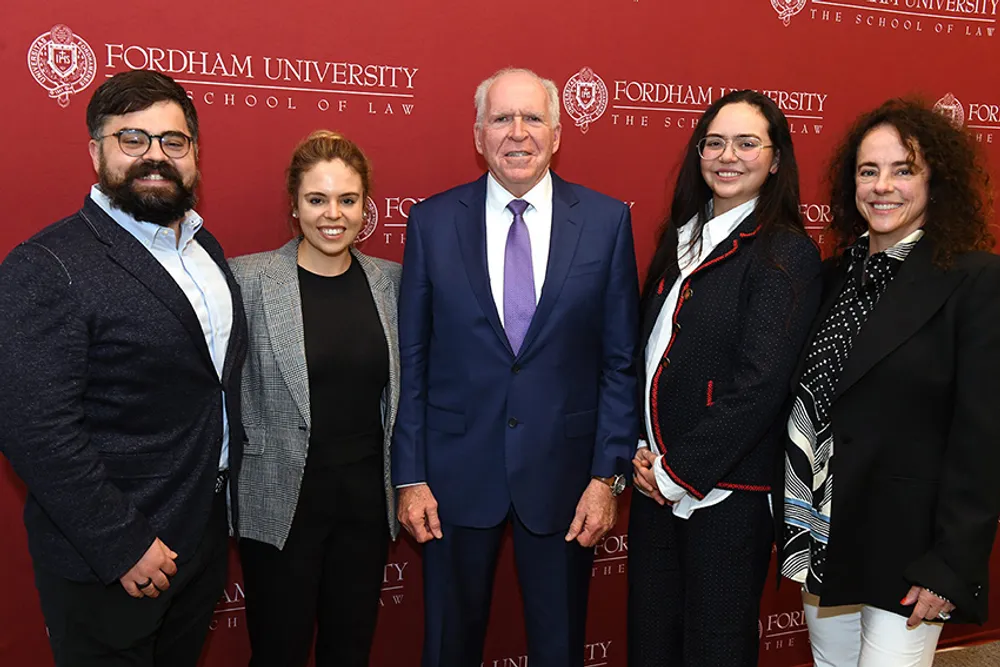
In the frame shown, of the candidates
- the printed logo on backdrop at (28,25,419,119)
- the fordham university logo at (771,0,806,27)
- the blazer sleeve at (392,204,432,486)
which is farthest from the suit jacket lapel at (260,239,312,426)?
the fordham university logo at (771,0,806,27)

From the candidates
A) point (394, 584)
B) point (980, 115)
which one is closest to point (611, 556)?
point (394, 584)

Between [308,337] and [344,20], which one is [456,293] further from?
[344,20]

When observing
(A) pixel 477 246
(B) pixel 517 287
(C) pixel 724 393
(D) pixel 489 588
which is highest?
(A) pixel 477 246

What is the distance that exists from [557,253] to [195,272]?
94 cm

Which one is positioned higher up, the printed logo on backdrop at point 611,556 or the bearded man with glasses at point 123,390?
the bearded man with glasses at point 123,390

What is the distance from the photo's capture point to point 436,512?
2.24 m

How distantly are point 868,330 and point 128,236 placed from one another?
5.64ft

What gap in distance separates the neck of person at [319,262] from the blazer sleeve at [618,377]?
2.50ft

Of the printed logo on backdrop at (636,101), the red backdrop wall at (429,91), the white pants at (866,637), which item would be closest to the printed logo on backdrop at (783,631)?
the red backdrop wall at (429,91)

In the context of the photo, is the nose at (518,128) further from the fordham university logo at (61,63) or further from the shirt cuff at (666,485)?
the fordham university logo at (61,63)

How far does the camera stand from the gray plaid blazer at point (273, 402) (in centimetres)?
212

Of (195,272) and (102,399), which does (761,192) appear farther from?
(102,399)

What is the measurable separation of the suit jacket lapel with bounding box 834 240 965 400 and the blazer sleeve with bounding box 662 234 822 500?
0.52 ft

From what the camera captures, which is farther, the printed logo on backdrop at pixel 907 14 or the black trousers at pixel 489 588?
the printed logo on backdrop at pixel 907 14
